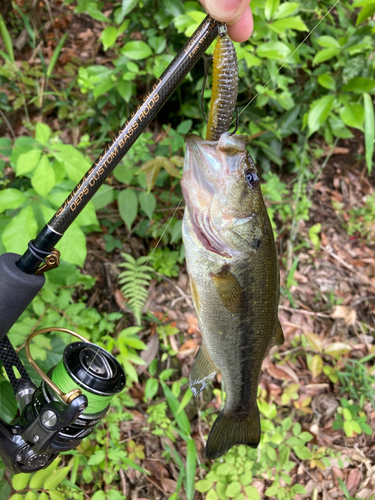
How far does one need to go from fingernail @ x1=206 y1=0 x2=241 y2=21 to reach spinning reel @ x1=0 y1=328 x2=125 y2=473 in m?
1.21

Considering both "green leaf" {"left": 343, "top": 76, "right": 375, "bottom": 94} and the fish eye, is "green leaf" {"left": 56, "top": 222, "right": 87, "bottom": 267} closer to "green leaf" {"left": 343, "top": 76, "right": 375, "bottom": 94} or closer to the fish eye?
the fish eye

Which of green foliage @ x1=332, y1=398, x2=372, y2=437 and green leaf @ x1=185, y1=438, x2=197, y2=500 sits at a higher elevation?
green leaf @ x1=185, y1=438, x2=197, y2=500

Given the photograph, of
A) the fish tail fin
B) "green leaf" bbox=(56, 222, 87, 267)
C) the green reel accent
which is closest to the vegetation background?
"green leaf" bbox=(56, 222, 87, 267)

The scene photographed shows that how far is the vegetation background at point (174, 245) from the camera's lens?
2033 mm

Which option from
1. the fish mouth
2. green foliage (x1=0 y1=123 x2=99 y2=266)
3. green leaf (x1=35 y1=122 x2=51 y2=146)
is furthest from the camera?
green leaf (x1=35 y1=122 x2=51 y2=146)

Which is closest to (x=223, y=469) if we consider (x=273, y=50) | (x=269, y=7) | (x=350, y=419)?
(x=350, y=419)

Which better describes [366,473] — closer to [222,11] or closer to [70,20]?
[222,11]

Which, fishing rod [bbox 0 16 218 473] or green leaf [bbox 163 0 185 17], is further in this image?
green leaf [bbox 163 0 185 17]

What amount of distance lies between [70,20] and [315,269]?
3.79m

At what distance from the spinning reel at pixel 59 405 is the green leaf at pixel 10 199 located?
2.30ft

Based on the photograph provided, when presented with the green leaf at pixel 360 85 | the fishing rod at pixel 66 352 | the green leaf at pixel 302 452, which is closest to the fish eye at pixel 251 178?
the fishing rod at pixel 66 352

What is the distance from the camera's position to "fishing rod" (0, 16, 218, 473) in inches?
42.5

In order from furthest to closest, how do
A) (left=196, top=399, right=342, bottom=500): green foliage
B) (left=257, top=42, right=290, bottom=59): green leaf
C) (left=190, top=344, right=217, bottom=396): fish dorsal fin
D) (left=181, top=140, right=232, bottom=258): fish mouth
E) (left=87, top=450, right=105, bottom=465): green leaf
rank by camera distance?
→ (left=257, top=42, right=290, bottom=59): green leaf
(left=196, top=399, right=342, bottom=500): green foliage
(left=87, top=450, right=105, bottom=465): green leaf
(left=190, top=344, right=217, bottom=396): fish dorsal fin
(left=181, top=140, right=232, bottom=258): fish mouth

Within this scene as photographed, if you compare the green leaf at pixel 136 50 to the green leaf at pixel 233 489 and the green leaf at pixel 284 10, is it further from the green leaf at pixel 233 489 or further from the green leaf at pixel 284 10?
the green leaf at pixel 233 489
